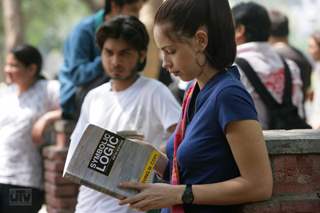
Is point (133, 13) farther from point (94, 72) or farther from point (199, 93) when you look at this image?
point (199, 93)

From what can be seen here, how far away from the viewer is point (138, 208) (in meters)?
3.35

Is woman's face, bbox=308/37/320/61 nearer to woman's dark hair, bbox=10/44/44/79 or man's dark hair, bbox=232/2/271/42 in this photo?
woman's dark hair, bbox=10/44/44/79

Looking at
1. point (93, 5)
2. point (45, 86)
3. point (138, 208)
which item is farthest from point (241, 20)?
point (93, 5)

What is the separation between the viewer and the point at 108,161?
3.48m

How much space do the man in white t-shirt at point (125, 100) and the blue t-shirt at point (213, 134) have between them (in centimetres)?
135

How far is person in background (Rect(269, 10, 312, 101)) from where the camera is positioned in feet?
24.1

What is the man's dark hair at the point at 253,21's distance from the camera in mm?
5984

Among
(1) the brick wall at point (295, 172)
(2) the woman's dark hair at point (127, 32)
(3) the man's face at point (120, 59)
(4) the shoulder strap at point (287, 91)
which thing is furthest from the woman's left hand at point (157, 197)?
(4) the shoulder strap at point (287, 91)

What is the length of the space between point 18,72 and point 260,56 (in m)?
2.08

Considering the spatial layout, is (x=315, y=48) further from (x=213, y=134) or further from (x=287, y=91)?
(x=213, y=134)

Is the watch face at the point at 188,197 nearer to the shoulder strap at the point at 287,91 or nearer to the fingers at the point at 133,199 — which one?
the fingers at the point at 133,199

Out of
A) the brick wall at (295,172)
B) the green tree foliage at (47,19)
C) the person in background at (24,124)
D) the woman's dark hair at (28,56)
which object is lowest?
the green tree foliage at (47,19)

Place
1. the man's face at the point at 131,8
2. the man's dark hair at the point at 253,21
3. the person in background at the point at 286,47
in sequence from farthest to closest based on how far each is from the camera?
1. the person in background at the point at 286,47
2. the man's face at the point at 131,8
3. the man's dark hair at the point at 253,21

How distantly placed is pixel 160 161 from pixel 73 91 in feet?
10.5
